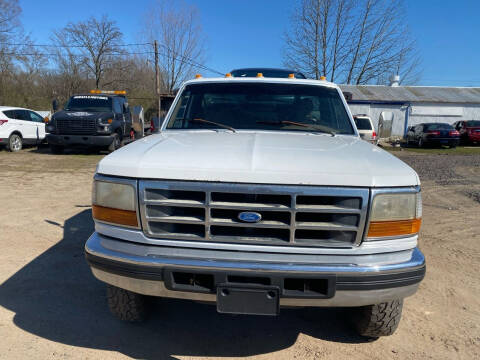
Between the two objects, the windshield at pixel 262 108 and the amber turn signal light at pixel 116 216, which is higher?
the windshield at pixel 262 108

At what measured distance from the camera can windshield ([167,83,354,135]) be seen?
10.8 ft

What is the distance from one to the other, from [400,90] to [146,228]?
32.5 metres

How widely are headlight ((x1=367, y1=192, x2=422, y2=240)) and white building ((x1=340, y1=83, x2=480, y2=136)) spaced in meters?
26.5

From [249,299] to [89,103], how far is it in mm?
12222

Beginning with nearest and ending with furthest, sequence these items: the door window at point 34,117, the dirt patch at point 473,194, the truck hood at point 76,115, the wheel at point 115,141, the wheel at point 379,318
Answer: the wheel at point 379,318, the dirt patch at point 473,194, the truck hood at point 76,115, the wheel at point 115,141, the door window at point 34,117

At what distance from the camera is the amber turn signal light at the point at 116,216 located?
2.12 metres

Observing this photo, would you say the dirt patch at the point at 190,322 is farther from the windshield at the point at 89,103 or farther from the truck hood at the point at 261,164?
the windshield at the point at 89,103

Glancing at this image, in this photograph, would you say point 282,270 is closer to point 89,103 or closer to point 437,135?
point 89,103

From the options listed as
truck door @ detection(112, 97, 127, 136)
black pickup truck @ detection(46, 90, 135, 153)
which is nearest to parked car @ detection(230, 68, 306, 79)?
black pickup truck @ detection(46, 90, 135, 153)

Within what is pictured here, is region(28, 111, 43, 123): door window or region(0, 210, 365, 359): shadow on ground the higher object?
region(28, 111, 43, 123): door window

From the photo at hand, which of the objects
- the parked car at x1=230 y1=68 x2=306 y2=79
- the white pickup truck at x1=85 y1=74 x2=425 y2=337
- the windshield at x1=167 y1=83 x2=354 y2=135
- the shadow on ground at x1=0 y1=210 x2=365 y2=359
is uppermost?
the parked car at x1=230 y1=68 x2=306 y2=79

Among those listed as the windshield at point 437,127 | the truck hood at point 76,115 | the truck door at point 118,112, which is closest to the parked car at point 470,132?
the windshield at point 437,127

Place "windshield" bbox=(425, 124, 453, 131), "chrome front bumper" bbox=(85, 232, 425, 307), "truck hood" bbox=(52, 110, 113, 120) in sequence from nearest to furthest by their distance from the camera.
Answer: "chrome front bumper" bbox=(85, 232, 425, 307), "truck hood" bbox=(52, 110, 113, 120), "windshield" bbox=(425, 124, 453, 131)

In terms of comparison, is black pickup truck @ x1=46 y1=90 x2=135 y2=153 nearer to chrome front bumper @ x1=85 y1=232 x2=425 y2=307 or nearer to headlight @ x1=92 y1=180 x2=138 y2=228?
headlight @ x1=92 y1=180 x2=138 y2=228
